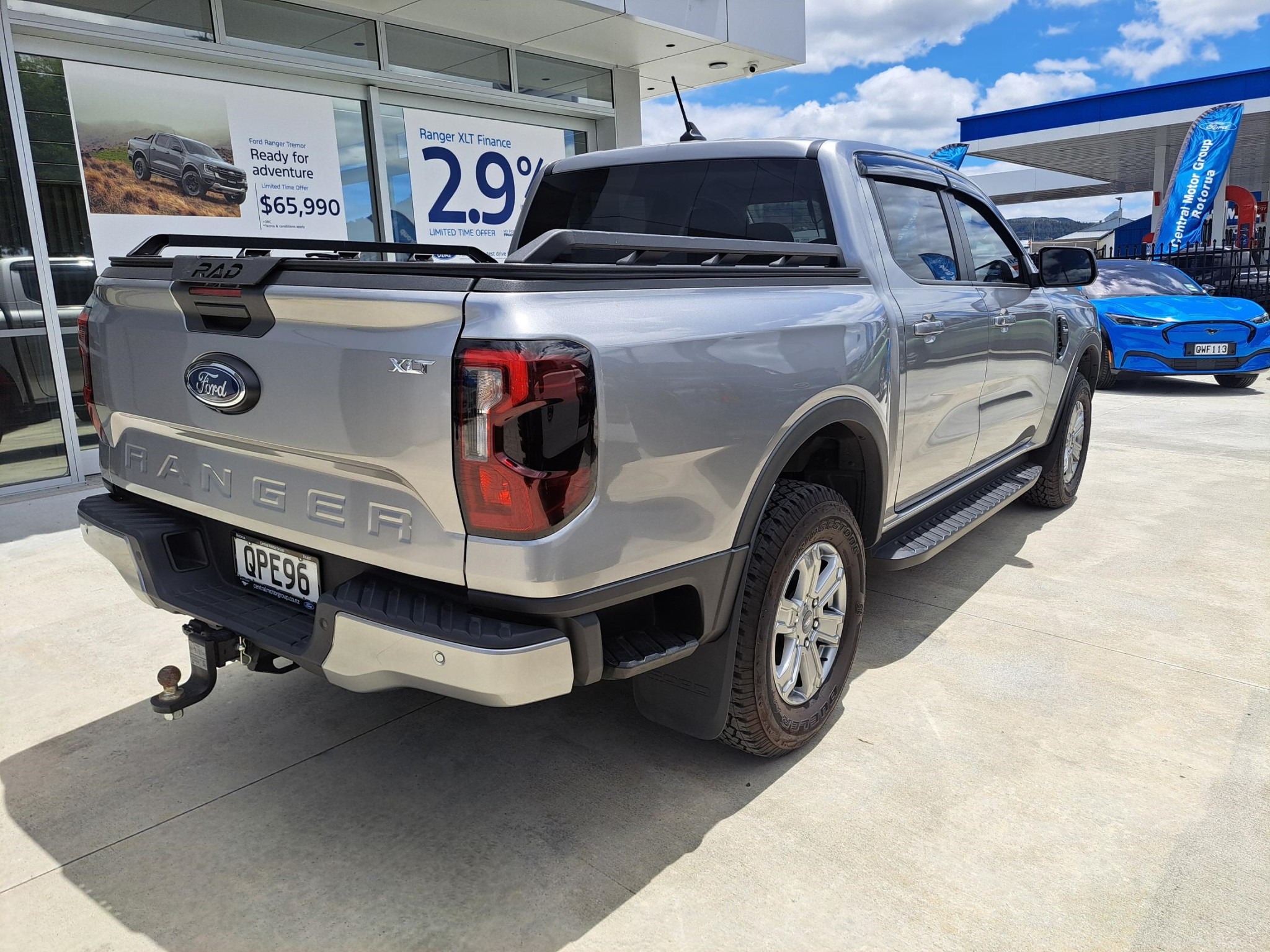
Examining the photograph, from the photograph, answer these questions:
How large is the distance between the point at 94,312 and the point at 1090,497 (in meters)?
5.56

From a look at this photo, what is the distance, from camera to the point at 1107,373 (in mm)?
11086

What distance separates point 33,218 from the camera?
6219 mm

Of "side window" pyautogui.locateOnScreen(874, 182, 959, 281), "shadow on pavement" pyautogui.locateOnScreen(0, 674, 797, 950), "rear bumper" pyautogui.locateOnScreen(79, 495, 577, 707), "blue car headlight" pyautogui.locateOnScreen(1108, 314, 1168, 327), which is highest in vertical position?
"side window" pyautogui.locateOnScreen(874, 182, 959, 281)

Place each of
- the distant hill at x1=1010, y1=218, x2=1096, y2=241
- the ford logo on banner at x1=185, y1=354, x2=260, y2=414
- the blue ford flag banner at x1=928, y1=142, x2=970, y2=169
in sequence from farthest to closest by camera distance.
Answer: the distant hill at x1=1010, y1=218, x2=1096, y2=241 → the blue ford flag banner at x1=928, y1=142, x2=970, y2=169 → the ford logo on banner at x1=185, y1=354, x2=260, y2=414

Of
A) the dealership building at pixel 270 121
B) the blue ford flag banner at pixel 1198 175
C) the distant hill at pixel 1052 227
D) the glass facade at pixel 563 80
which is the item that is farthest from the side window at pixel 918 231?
the distant hill at pixel 1052 227

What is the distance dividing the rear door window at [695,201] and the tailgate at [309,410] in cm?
124

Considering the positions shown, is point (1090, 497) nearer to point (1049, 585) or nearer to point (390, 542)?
point (1049, 585)

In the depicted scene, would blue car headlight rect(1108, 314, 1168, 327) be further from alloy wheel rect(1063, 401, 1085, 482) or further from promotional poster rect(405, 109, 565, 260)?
promotional poster rect(405, 109, 565, 260)

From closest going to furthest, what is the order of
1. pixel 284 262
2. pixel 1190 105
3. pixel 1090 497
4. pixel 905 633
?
pixel 284 262
pixel 905 633
pixel 1090 497
pixel 1190 105

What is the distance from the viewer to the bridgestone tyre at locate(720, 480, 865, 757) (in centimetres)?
245

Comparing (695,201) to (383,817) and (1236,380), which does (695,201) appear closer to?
(383,817)

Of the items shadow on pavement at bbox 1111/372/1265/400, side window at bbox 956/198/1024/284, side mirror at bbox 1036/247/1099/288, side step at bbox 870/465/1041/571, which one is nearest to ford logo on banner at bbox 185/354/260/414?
side step at bbox 870/465/1041/571

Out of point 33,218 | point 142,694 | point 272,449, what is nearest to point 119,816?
point 142,694

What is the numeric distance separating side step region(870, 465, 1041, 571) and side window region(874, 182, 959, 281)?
96 cm
